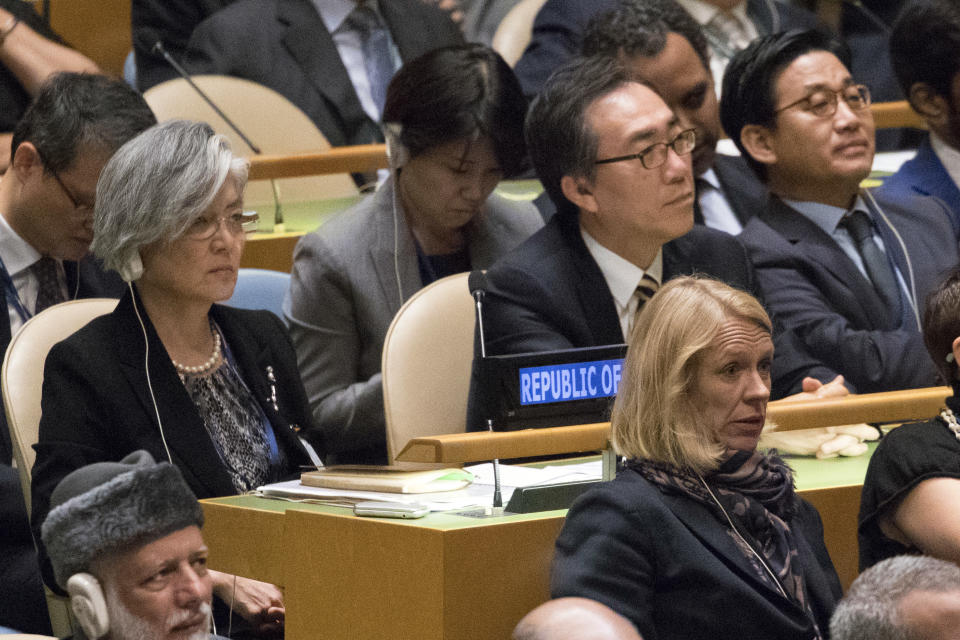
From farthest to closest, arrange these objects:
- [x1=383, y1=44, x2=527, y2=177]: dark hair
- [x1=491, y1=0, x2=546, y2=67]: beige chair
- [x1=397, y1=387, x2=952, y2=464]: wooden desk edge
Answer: [x1=491, y1=0, x2=546, y2=67]: beige chair < [x1=383, y1=44, x2=527, y2=177]: dark hair < [x1=397, y1=387, x2=952, y2=464]: wooden desk edge

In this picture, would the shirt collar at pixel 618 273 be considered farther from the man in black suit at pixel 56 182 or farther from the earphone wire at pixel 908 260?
the man in black suit at pixel 56 182

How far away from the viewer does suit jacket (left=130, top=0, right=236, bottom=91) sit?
425 cm

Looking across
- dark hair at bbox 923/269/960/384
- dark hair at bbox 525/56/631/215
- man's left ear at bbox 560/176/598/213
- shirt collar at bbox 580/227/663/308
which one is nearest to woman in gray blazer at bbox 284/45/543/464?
dark hair at bbox 525/56/631/215

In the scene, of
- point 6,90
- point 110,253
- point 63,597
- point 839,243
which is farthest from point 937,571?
point 6,90

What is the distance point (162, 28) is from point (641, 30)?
1554 millimetres

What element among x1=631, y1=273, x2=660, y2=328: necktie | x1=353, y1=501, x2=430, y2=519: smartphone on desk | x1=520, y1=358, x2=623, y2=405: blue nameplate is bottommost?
x1=353, y1=501, x2=430, y2=519: smartphone on desk

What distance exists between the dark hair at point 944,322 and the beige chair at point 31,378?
1.36 meters

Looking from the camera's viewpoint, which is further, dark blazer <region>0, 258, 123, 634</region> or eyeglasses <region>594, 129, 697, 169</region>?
eyeglasses <region>594, 129, 697, 169</region>

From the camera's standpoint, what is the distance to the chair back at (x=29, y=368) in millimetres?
2311

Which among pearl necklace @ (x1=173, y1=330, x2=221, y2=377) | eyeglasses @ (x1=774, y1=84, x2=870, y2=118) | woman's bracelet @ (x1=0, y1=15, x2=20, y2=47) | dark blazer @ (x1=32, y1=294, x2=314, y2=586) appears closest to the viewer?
dark blazer @ (x1=32, y1=294, x2=314, y2=586)

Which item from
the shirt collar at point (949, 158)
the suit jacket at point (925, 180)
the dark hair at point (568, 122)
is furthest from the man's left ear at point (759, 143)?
the shirt collar at point (949, 158)

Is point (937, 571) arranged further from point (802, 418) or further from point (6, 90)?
point (6, 90)

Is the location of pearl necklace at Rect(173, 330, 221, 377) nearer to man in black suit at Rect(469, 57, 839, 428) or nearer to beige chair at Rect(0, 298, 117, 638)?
beige chair at Rect(0, 298, 117, 638)

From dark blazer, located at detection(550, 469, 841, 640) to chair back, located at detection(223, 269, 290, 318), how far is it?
1.47 metres
